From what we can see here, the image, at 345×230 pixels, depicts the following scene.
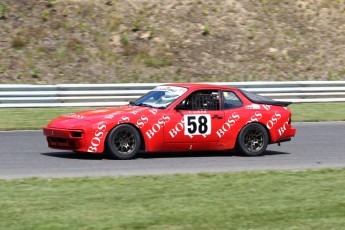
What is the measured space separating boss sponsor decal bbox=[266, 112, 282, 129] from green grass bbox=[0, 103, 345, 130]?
6140 millimetres

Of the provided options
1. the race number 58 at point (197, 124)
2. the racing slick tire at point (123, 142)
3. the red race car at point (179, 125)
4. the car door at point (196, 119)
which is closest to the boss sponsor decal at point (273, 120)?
the red race car at point (179, 125)

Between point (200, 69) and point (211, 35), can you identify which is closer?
point (200, 69)

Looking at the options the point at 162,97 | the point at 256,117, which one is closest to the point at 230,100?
the point at 256,117

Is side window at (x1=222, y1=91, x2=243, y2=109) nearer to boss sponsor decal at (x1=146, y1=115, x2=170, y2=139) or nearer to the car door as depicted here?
the car door

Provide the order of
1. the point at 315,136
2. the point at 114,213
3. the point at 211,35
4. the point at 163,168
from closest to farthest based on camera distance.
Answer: the point at 114,213
the point at 163,168
the point at 315,136
the point at 211,35

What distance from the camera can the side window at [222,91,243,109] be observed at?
13352 millimetres

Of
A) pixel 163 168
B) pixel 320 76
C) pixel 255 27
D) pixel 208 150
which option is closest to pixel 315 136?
pixel 208 150

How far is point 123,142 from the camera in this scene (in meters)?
12.3

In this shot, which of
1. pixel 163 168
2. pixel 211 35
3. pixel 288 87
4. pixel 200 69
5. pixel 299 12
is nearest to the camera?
pixel 163 168

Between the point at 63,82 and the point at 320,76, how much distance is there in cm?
901

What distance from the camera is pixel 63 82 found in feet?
77.9

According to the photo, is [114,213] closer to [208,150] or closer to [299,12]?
[208,150]

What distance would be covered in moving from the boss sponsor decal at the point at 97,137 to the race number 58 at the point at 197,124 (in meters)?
1.45

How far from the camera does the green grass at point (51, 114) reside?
58.9 ft
